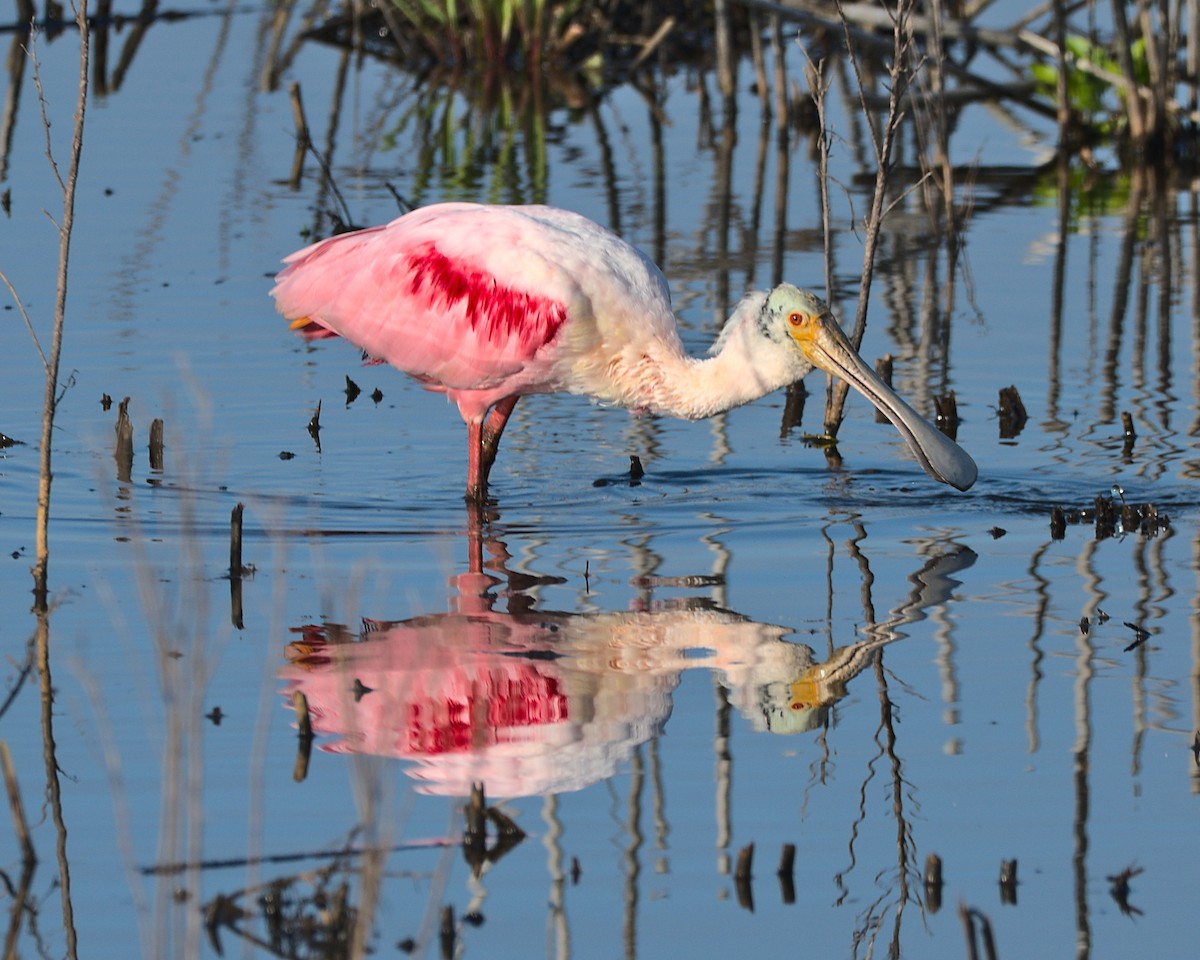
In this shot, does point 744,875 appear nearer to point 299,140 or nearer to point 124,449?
point 124,449

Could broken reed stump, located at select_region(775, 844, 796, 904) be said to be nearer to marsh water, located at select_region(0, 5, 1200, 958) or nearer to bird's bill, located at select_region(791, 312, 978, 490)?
marsh water, located at select_region(0, 5, 1200, 958)

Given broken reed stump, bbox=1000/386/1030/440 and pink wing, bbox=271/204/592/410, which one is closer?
pink wing, bbox=271/204/592/410

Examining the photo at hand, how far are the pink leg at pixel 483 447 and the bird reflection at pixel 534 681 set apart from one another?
117 cm

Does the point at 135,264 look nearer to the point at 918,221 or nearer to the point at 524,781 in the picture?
the point at 918,221

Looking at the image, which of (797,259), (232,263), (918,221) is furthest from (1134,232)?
(232,263)

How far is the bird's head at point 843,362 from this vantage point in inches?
291

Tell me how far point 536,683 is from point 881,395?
2.36 metres

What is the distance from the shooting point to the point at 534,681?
5.71 metres

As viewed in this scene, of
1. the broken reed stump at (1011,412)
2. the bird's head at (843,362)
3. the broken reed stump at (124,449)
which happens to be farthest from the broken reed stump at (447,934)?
the broken reed stump at (1011,412)

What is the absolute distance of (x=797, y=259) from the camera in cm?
1234

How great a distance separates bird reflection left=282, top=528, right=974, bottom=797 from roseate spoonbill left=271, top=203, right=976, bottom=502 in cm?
123

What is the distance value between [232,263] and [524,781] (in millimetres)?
7359

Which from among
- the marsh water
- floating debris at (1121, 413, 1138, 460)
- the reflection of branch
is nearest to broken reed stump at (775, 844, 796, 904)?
the marsh water

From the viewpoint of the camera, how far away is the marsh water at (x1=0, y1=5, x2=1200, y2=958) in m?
4.37
